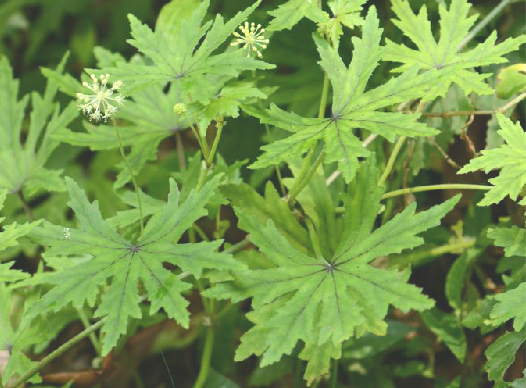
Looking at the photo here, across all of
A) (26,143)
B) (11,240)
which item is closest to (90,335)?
(11,240)

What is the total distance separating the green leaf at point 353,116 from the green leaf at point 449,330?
0.63 meters

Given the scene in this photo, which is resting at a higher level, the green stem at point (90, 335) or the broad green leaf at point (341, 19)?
the broad green leaf at point (341, 19)

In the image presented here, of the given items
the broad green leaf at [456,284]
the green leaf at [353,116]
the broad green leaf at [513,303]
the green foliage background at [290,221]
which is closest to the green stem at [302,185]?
the green foliage background at [290,221]

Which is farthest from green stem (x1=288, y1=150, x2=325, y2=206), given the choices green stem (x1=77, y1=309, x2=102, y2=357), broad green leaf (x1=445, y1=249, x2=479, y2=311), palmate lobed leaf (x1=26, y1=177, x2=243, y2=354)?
green stem (x1=77, y1=309, x2=102, y2=357)

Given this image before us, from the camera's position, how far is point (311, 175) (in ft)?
4.52

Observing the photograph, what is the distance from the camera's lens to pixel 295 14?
1.34 metres

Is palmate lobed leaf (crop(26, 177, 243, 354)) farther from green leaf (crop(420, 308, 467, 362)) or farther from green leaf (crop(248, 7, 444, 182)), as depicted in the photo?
green leaf (crop(420, 308, 467, 362))

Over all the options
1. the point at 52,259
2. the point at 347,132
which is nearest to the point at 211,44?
the point at 347,132

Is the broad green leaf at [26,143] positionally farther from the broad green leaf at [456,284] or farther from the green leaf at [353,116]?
the broad green leaf at [456,284]

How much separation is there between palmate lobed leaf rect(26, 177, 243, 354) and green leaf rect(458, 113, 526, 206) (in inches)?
19.6

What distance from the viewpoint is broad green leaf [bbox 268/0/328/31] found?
1316mm

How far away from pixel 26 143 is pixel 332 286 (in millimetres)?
1010

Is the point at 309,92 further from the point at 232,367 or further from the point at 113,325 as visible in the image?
the point at 113,325

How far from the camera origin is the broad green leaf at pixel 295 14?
132cm
